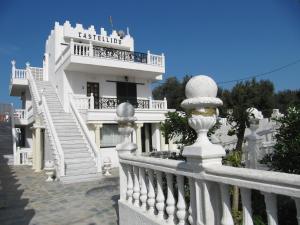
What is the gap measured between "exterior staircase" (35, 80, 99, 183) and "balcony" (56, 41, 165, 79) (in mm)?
3056

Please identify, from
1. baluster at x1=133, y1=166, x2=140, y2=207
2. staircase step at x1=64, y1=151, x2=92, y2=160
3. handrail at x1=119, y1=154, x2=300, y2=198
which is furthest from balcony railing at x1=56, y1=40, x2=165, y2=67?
handrail at x1=119, y1=154, x2=300, y2=198

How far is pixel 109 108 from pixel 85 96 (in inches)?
65.0

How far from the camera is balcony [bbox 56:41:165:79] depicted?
Answer: 666 inches

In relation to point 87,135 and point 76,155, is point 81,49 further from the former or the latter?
point 76,155

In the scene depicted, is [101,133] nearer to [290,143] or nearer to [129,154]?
[129,154]

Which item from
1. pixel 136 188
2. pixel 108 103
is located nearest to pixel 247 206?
pixel 136 188

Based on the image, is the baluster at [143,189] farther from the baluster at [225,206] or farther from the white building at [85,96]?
the white building at [85,96]

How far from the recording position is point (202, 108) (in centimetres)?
286

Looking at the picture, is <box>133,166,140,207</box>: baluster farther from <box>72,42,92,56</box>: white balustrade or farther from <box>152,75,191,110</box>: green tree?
<box>152,75,191,110</box>: green tree

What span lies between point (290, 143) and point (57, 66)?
1740 cm

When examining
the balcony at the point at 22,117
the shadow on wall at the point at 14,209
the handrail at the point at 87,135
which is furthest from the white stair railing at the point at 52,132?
the balcony at the point at 22,117

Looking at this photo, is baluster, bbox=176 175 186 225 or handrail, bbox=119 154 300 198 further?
baluster, bbox=176 175 186 225

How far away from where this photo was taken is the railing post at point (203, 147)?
278cm

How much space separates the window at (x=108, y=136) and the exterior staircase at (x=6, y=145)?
21.2 feet
